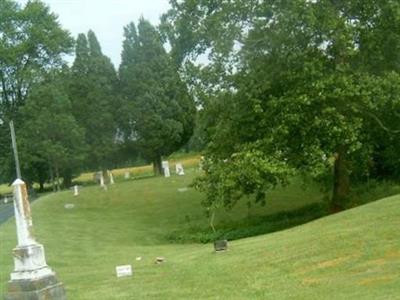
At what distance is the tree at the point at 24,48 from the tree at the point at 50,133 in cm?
671

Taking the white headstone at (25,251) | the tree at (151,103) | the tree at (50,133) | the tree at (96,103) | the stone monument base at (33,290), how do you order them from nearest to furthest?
the stone monument base at (33,290)
the white headstone at (25,251)
the tree at (50,133)
the tree at (151,103)
the tree at (96,103)

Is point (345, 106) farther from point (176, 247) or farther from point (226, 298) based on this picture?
point (226, 298)

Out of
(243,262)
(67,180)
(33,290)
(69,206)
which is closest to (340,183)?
(243,262)

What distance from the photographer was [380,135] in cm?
2708

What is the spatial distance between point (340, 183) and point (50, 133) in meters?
28.1

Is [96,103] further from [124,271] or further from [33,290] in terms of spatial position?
[33,290]

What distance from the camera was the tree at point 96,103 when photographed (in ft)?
178

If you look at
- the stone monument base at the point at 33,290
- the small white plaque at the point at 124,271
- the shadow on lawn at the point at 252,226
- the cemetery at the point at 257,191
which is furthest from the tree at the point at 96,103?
the stone monument base at the point at 33,290

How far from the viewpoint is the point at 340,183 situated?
89.1ft

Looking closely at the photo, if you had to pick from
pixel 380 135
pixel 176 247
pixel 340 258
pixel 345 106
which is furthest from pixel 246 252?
pixel 380 135

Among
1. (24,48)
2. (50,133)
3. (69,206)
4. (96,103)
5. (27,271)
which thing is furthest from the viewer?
(24,48)

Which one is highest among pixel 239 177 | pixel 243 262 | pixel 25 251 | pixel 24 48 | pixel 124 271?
pixel 24 48

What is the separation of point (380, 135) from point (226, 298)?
18.0 m

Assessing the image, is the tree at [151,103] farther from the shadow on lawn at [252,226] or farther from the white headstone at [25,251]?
the white headstone at [25,251]
